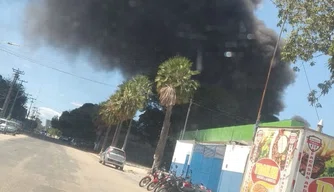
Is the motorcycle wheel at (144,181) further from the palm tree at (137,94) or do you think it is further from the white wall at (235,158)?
the palm tree at (137,94)

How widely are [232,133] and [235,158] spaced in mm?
2121

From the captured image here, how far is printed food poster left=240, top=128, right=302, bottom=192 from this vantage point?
876 centimetres

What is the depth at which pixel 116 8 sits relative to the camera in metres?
45.0

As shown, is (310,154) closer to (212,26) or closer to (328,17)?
(328,17)

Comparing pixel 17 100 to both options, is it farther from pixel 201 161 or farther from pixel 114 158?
pixel 201 161

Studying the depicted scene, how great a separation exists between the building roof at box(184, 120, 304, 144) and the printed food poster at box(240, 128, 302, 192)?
361cm

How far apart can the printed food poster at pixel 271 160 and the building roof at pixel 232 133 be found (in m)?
3.61

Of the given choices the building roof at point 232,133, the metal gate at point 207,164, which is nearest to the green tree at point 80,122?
the building roof at point 232,133

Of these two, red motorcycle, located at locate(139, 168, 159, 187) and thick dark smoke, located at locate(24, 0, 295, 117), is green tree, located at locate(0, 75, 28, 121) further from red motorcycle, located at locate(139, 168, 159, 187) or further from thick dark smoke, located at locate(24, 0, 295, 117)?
red motorcycle, located at locate(139, 168, 159, 187)

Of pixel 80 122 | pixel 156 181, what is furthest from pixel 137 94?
pixel 80 122

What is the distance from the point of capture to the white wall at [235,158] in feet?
56.1

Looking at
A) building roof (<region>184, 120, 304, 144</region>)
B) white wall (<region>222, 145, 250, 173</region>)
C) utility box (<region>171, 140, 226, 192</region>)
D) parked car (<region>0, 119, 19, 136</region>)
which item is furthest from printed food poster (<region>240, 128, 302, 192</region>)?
parked car (<region>0, 119, 19, 136</region>)

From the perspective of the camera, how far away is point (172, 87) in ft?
96.1

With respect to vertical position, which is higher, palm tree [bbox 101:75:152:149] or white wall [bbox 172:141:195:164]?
palm tree [bbox 101:75:152:149]
